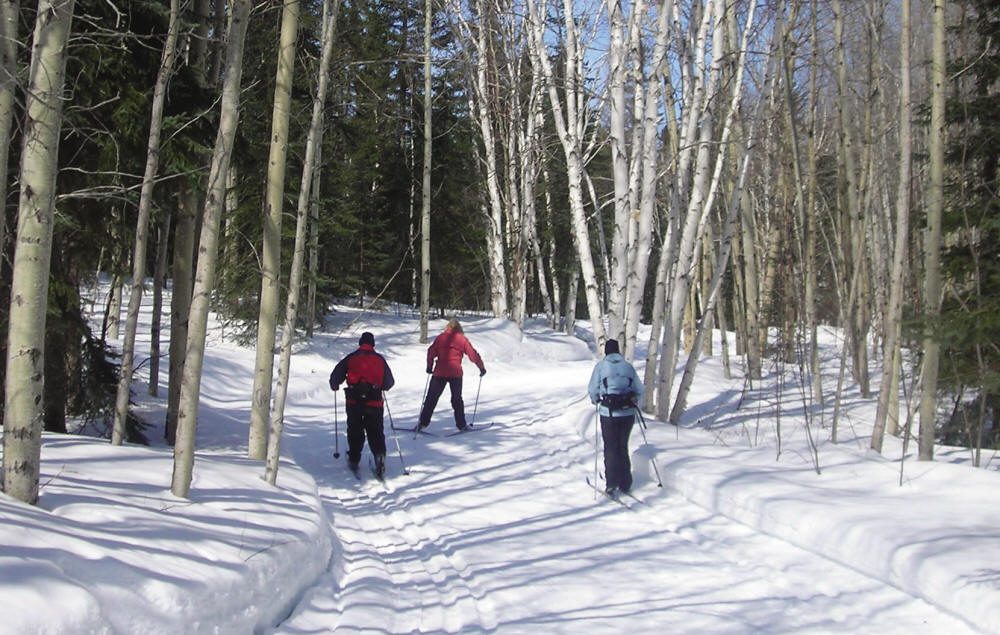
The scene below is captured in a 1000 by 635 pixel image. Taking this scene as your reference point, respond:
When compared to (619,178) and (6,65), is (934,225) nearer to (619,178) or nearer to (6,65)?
(619,178)

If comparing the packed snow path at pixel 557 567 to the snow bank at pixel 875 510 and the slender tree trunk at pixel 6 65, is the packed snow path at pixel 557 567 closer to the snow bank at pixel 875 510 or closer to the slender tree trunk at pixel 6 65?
the snow bank at pixel 875 510

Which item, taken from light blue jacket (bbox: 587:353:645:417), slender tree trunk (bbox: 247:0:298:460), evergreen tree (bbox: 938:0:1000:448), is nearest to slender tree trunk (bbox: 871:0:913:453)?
evergreen tree (bbox: 938:0:1000:448)

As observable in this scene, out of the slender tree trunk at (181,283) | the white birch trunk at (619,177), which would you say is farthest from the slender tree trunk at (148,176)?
the white birch trunk at (619,177)

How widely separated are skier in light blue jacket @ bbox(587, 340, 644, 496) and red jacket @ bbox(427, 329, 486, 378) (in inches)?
191

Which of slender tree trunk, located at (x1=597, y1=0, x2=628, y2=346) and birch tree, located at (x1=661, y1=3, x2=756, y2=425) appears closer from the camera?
slender tree trunk, located at (x1=597, y1=0, x2=628, y2=346)

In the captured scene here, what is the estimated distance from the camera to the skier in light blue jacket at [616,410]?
9.04 meters

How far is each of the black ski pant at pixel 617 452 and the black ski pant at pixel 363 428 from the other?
3.26m

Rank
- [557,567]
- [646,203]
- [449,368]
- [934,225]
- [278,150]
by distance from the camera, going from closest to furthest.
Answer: [557,567] → [278,150] → [934,225] → [646,203] → [449,368]

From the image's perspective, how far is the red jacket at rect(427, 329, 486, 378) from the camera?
14.0 meters

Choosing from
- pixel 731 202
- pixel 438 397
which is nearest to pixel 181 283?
pixel 438 397

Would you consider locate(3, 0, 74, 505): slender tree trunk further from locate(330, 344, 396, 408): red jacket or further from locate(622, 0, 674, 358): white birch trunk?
locate(622, 0, 674, 358): white birch trunk

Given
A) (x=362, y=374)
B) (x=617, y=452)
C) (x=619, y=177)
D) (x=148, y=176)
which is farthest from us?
(x=619, y=177)

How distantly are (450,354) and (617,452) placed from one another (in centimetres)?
551

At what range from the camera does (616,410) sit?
920 centimetres
